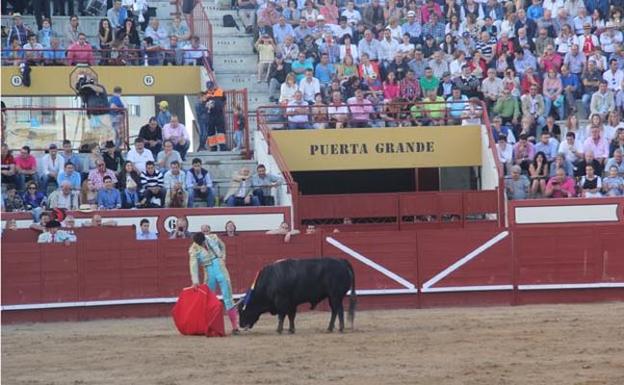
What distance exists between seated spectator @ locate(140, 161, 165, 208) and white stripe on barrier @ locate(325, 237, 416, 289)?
2528mm

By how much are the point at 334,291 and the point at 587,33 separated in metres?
11.0

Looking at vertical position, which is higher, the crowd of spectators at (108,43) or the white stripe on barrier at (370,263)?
the crowd of spectators at (108,43)

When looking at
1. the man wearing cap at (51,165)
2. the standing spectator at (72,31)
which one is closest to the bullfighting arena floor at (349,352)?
the man wearing cap at (51,165)

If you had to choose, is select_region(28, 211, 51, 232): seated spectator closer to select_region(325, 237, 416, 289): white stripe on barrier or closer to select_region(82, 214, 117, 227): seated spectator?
select_region(82, 214, 117, 227): seated spectator

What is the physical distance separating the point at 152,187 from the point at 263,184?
175cm

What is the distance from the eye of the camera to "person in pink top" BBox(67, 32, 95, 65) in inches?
1002

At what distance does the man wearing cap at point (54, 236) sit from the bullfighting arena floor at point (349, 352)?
1295 mm

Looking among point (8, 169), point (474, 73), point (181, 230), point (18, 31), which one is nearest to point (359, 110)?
point (474, 73)

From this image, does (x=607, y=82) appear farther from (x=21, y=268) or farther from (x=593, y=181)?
(x=21, y=268)

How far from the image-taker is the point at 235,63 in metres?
26.5

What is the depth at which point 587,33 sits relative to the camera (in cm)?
2658

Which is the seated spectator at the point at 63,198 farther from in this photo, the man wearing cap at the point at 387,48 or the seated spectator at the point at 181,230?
the man wearing cap at the point at 387,48

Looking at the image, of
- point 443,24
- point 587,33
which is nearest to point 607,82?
point 587,33

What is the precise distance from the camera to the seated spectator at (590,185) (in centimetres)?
2319
